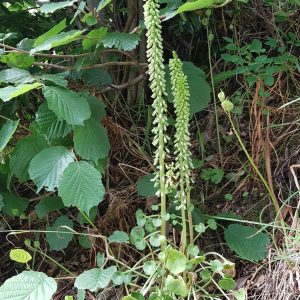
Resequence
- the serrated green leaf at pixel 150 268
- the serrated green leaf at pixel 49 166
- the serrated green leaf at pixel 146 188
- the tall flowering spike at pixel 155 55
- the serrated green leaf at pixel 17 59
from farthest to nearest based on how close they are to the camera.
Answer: the serrated green leaf at pixel 146 188, the serrated green leaf at pixel 17 59, the serrated green leaf at pixel 49 166, the serrated green leaf at pixel 150 268, the tall flowering spike at pixel 155 55

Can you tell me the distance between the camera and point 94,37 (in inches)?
58.0

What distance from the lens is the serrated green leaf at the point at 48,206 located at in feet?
5.47

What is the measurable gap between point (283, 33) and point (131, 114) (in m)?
0.73

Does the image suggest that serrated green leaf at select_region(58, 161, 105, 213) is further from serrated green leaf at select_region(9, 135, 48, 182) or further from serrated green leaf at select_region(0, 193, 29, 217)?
serrated green leaf at select_region(0, 193, 29, 217)

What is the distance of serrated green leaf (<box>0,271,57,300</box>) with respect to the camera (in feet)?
4.15

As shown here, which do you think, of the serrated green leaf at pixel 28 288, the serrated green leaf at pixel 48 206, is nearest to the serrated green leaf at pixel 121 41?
the serrated green leaf at pixel 48 206

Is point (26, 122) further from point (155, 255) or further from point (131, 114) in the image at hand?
point (155, 255)

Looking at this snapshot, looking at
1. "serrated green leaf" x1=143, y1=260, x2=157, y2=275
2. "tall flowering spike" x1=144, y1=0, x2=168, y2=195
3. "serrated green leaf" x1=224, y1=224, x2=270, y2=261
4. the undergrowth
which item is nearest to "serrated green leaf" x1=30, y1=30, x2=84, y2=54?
the undergrowth

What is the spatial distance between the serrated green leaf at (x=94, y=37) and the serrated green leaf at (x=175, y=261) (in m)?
0.65

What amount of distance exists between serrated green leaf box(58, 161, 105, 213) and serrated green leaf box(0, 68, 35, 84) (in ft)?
0.93

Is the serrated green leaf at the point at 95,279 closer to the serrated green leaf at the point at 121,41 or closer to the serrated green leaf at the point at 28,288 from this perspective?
the serrated green leaf at the point at 28,288

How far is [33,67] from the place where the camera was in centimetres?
167

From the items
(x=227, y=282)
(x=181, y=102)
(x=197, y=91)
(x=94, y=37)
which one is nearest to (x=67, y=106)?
(x=94, y=37)

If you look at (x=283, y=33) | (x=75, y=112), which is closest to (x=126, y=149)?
(x=75, y=112)
